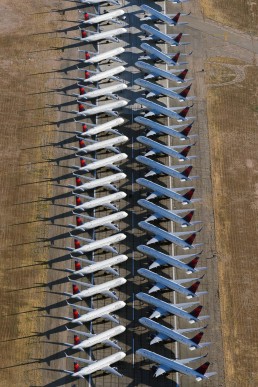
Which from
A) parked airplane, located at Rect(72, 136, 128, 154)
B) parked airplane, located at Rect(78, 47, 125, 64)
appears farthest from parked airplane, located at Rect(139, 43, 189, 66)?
parked airplane, located at Rect(72, 136, 128, 154)

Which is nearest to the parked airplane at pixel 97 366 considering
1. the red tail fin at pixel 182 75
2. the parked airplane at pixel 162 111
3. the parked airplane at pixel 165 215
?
the parked airplane at pixel 165 215

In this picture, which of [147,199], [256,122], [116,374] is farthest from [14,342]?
[256,122]

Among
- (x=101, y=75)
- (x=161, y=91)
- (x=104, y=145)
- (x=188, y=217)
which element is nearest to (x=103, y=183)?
(x=104, y=145)

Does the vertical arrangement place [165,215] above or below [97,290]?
above

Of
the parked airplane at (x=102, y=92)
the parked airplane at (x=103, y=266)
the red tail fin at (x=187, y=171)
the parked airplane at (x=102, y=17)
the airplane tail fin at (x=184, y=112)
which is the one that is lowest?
the parked airplane at (x=103, y=266)

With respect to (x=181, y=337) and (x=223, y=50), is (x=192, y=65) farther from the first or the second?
(x=181, y=337)

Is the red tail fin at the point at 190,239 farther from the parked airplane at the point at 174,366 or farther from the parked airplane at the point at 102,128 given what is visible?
the parked airplane at the point at 102,128

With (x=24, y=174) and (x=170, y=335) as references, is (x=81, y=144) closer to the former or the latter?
(x=24, y=174)
